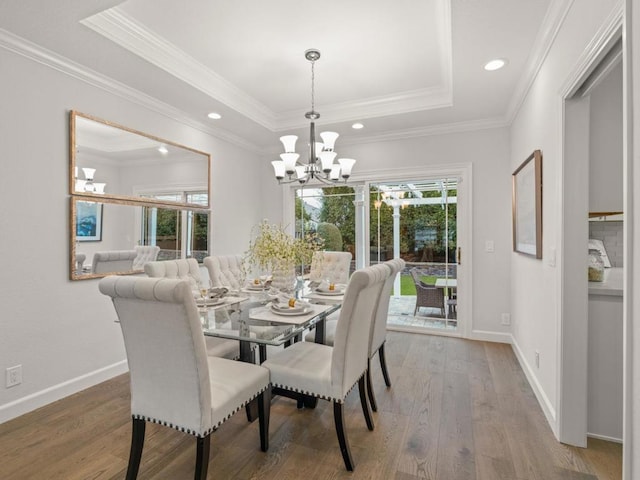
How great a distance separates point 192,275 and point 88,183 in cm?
111

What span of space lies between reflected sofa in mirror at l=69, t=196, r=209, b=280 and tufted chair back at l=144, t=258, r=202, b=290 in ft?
2.03

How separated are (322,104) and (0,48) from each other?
269 centimetres

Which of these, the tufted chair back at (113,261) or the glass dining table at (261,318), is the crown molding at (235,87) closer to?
the tufted chair back at (113,261)

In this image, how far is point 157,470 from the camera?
70.9 inches

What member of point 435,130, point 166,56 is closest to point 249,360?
point 166,56

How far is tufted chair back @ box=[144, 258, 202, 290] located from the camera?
8.32 feet

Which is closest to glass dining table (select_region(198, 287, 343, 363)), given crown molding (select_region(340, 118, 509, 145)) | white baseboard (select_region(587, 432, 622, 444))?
white baseboard (select_region(587, 432, 622, 444))

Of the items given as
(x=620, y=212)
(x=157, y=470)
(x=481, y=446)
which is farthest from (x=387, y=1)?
(x=157, y=470)

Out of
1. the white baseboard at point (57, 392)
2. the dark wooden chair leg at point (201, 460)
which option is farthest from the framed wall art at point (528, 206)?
the white baseboard at point (57, 392)

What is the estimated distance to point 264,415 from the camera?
6.29 feet

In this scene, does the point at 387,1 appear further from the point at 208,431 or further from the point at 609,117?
the point at 208,431

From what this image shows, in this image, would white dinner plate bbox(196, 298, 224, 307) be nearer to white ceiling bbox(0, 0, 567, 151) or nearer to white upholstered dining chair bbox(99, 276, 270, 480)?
white upholstered dining chair bbox(99, 276, 270, 480)

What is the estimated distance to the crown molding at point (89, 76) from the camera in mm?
2295

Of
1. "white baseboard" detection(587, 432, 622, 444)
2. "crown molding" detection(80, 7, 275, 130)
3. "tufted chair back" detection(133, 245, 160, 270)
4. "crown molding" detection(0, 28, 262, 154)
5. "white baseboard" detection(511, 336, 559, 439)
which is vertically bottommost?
"white baseboard" detection(587, 432, 622, 444)
